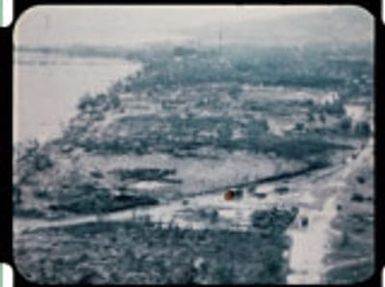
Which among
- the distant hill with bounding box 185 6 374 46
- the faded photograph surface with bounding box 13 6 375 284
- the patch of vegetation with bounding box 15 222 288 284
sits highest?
the distant hill with bounding box 185 6 374 46

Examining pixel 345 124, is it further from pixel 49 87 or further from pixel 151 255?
pixel 49 87

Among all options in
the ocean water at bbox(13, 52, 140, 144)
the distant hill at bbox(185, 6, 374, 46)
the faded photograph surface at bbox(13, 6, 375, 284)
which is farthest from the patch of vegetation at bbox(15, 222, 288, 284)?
the distant hill at bbox(185, 6, 374, 46)

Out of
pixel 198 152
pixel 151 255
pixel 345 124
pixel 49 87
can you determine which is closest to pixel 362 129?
pixel 345 124

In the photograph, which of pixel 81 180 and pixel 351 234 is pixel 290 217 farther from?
pixel 81 180

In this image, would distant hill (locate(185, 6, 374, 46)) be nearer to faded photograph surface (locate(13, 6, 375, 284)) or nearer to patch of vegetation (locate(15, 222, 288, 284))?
faded photograph surface (locate(13, 6, 375, 284))

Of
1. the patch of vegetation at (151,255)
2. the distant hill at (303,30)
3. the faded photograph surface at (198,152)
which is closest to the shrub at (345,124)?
the faded photograph surface at (198,152)

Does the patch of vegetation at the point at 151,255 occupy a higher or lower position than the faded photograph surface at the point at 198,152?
lower

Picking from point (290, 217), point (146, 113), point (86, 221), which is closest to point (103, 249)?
point (86, 221)

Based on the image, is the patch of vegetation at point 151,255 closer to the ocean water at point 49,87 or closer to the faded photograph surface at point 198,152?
the faded photograph surface at point 198,152

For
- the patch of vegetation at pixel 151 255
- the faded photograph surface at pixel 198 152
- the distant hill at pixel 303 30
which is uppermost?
the distant hill at pixel 303 30
